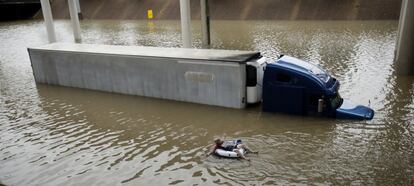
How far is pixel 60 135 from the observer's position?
43.5ft

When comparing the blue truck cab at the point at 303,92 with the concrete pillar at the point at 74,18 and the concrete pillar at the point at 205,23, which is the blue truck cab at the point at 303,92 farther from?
the concrete pillar at the point at 74,18

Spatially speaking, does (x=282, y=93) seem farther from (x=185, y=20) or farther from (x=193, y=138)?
(x=185, y=20)

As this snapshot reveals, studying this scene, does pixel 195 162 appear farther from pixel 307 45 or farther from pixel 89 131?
pixel 307 45

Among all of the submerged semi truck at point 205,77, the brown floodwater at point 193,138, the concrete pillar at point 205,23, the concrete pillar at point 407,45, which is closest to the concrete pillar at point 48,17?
the brown floodwater at point 193,138

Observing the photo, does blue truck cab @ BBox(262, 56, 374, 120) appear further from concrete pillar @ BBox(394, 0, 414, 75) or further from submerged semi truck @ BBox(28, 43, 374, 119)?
concrete pillar @ BBox(394, 0, 414, 75)

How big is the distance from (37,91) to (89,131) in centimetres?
771

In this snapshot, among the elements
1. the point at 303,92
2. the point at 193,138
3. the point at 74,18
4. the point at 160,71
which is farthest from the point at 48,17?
the point at 303,92

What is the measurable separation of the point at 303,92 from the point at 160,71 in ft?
21.9

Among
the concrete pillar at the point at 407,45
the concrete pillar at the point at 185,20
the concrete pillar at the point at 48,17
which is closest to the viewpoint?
the concrete pillar at the point at 407,45

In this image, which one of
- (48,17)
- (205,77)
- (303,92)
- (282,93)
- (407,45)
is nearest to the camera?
(303,92)

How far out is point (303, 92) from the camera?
504 inches

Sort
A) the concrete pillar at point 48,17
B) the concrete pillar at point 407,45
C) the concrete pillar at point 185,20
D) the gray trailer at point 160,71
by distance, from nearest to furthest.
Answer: the gray trailer at point 160,71, the concrete pillar at point 407,45, the concrete pillar at point 185,20, the concrete pillar at point 48,17

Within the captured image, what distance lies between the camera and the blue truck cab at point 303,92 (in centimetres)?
1257

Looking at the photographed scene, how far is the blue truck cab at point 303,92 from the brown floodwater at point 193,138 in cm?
40
